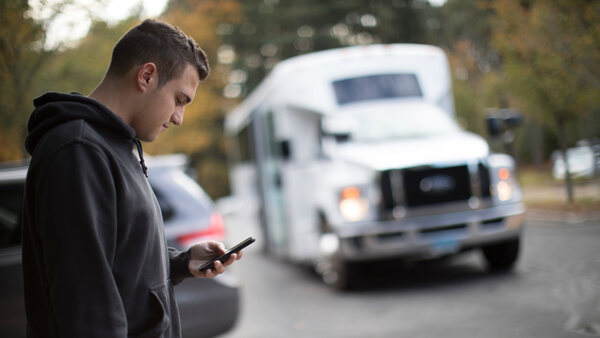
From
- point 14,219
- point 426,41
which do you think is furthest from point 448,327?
point 426,41

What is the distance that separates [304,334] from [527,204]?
32.4 ft

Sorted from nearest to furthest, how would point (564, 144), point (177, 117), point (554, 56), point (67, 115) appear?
point (67, 115) < point (177, 117) < point (554, 56) < point (564, 144)

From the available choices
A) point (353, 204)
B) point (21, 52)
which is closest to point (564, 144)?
point (353, 204)

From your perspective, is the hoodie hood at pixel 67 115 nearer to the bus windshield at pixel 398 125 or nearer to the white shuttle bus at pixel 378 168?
the white shuttle bus at pixel 378 168

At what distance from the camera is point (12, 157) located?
10.3 metres

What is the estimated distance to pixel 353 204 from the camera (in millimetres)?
7762

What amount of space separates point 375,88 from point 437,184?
2149 millimetres

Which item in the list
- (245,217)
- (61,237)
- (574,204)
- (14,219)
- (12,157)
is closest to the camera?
(61,237)

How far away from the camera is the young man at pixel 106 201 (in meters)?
1.65

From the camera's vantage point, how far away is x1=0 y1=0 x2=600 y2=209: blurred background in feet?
26.1

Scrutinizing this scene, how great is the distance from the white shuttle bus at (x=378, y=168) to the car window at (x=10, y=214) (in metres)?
3.93

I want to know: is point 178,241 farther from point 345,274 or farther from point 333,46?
point 333,46

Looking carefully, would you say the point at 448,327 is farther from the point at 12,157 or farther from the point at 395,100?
the point at 12,157

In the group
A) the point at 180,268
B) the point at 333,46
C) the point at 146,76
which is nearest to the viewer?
the point at 146,76
